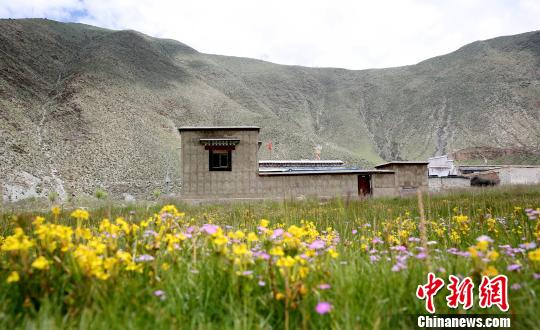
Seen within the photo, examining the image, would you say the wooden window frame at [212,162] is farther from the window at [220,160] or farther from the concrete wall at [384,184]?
the concrete wall at [384,184]

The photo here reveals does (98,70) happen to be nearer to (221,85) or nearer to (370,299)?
(221,85)

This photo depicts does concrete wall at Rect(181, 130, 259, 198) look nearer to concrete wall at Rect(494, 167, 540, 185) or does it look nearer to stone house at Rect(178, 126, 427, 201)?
stone house at Rect(178, 126, 427, 201)

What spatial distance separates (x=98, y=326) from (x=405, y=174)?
92.7 feet

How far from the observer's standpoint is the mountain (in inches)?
1923

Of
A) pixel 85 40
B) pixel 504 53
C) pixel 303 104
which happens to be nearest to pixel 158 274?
pixel 85 40

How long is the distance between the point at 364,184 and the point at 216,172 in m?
11.2

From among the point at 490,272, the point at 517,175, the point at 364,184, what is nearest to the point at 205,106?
the point at 364,184

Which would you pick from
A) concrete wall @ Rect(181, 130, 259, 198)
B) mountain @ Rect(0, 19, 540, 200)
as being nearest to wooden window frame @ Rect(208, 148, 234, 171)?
concrete wall @ Rect(181, 130, 259, 198)

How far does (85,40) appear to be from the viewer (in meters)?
92.3

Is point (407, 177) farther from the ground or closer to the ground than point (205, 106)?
closer to the ground

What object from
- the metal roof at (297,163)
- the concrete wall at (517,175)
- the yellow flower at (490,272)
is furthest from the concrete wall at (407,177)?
the concrete wall at (517,175)

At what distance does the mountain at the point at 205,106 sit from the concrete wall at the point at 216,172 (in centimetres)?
2131

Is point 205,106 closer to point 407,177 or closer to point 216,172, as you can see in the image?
point 216,172

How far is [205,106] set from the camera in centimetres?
8012
